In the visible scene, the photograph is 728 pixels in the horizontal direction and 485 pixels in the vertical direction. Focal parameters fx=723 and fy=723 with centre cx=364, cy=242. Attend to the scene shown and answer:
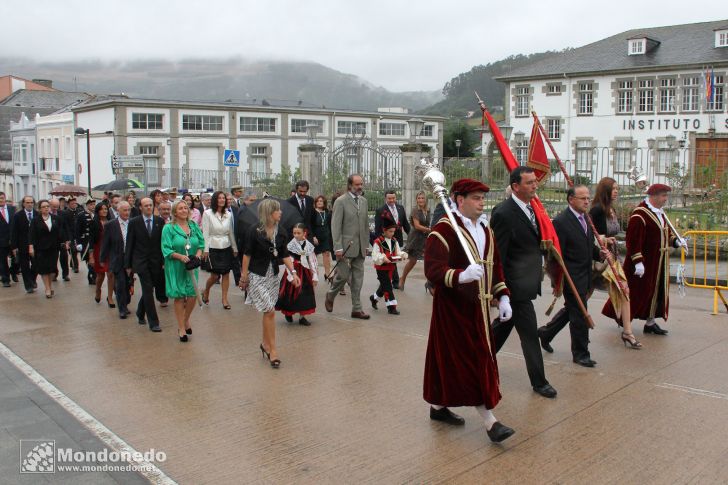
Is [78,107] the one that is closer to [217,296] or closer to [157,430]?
[217,296]

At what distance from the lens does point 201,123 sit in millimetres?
53125

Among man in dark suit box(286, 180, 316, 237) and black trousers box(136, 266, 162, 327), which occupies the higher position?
man in dark suit box(286, 180, 316, 237)

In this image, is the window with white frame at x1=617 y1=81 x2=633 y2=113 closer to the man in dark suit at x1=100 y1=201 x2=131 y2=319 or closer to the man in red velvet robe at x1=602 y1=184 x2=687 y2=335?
the man in red velvet robe at x1=602 y1=184 x2=687 y2=335

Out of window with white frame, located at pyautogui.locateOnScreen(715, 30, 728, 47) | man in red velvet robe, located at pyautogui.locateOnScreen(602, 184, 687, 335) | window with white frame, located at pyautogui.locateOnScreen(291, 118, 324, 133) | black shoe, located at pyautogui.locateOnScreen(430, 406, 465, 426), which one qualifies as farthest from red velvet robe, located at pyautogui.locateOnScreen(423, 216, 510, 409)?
window with white frame, located at pyautogui.locateOnScreen(291, 118, 324, 133)

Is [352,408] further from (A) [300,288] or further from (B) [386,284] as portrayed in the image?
(B) [386,284]

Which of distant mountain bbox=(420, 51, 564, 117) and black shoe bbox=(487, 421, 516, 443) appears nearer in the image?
black shoe bbox=(487, 421, 516, 443)

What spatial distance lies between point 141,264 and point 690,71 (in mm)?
36270

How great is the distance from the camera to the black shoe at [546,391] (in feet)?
21.1

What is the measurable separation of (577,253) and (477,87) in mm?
115334

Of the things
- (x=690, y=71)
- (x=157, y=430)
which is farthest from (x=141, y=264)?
(x=690, y=71)

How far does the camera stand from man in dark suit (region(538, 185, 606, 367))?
7.38 m

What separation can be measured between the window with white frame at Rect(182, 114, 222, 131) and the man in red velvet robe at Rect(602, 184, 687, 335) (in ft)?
154

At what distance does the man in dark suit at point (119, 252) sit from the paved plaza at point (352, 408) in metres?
0.90

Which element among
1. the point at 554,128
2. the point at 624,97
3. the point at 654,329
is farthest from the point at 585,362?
the point at 554,128
